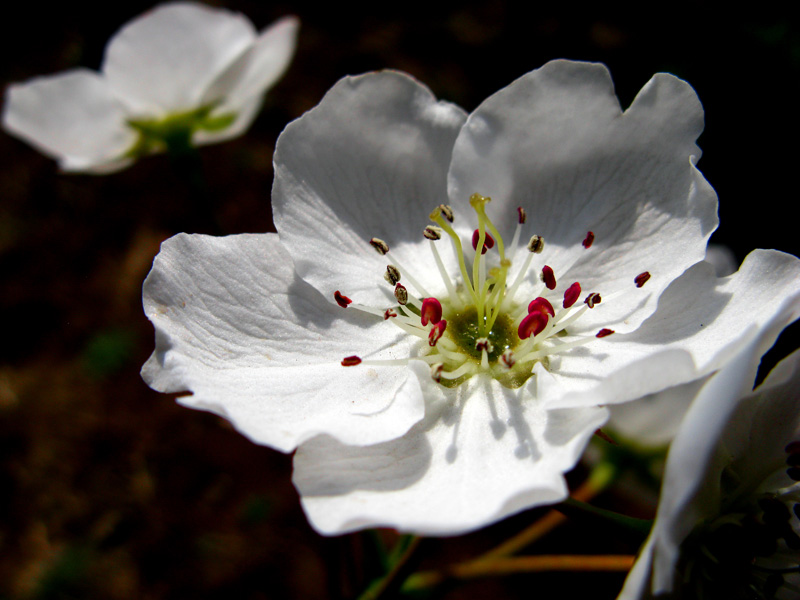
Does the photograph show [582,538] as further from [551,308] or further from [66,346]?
[66,346]

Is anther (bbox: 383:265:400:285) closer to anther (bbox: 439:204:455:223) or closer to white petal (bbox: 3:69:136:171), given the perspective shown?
anther (bbox: 439:204:455:223)

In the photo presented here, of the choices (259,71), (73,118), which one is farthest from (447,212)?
(73,118)

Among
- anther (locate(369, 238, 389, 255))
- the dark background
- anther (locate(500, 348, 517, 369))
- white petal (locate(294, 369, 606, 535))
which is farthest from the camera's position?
the dark background

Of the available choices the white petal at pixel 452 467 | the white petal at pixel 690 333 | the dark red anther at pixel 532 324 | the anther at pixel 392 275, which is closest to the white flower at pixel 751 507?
the white petal at pixel 690 333

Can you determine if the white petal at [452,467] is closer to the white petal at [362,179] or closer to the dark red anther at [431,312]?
the dark red anther at [431,312]

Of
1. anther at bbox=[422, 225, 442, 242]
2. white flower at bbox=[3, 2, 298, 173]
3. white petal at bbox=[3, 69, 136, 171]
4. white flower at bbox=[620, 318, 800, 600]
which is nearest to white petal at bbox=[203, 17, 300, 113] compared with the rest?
white flower at bbox=[3, 2, 298, 173]

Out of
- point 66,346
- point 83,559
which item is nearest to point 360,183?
point 83,559

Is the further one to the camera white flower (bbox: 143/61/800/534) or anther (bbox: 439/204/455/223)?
anther (bbox: 439/204/455/223)
